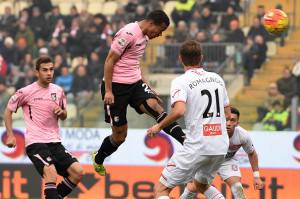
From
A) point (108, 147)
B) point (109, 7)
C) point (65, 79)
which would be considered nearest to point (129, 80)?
point (108, 147)

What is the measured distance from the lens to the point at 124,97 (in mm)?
12328

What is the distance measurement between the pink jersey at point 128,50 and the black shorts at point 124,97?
98 millimetres

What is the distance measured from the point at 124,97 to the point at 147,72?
8881 millimetres

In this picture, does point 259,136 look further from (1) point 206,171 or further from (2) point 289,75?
(1) point 206,171

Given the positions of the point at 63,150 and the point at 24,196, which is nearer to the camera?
the point at 63,150

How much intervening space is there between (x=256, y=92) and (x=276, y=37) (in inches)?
79.0

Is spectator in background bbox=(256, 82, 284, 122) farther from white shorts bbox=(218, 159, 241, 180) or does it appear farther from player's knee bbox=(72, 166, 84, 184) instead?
player's knee bbox=(72, 166, 84, 184)

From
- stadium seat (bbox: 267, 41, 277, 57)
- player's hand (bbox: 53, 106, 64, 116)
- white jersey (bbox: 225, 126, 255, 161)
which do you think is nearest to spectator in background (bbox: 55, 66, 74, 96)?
stadium seat (bbox: 267, 41, 277, 57)

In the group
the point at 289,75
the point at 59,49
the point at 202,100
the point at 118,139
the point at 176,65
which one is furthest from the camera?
the point at 59,49

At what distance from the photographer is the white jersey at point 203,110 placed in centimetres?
1044

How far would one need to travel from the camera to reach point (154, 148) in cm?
1612

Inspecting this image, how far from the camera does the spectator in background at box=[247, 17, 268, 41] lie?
21234mm

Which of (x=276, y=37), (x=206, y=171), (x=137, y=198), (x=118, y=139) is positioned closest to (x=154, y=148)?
(x=137, y=198)

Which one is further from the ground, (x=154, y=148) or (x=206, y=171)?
(x=206, y=171)
